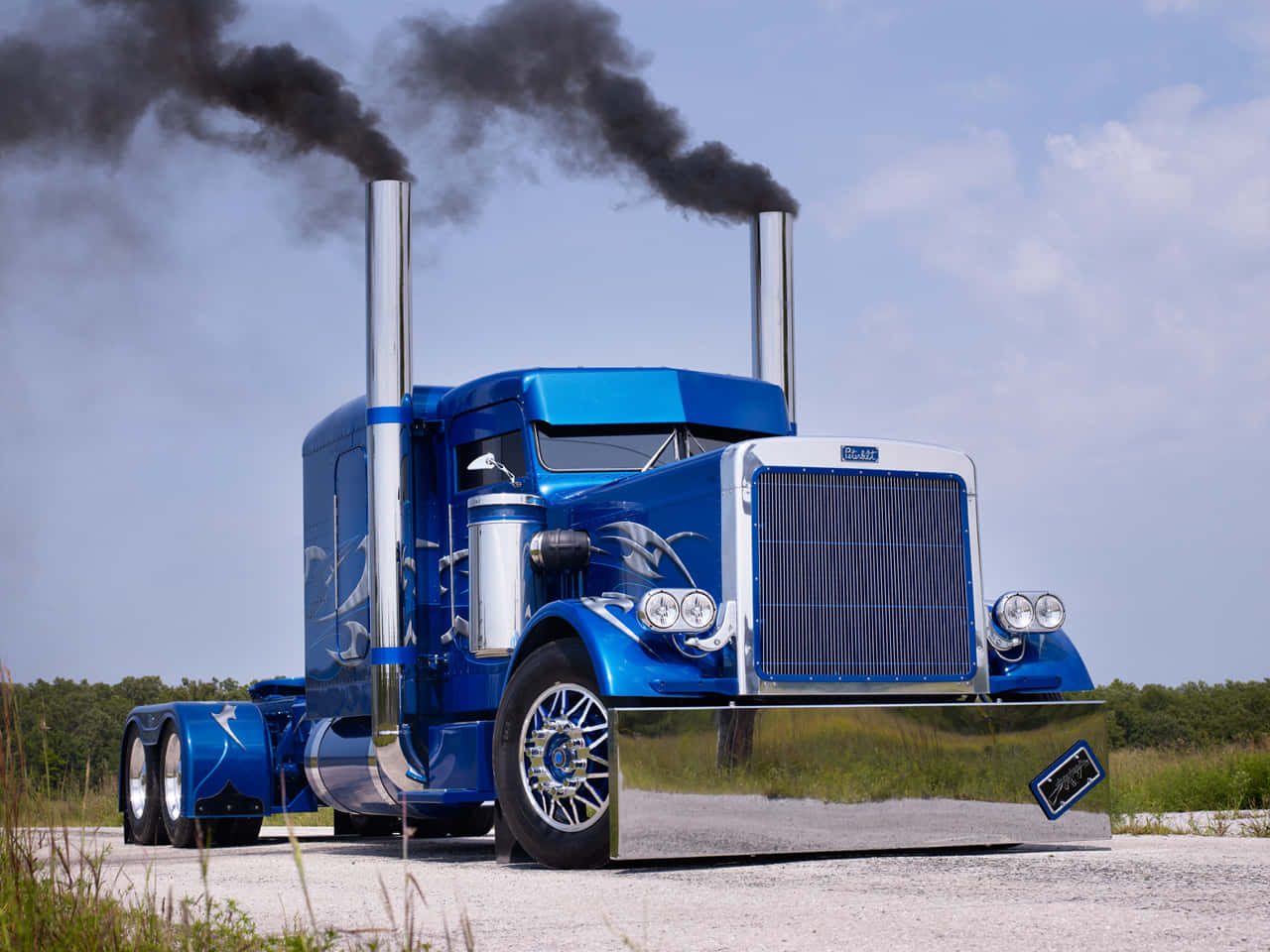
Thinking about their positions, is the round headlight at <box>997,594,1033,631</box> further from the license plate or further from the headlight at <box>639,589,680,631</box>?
the headlight at <box>639,589,680,631</box>

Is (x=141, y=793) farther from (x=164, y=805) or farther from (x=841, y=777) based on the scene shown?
(x=841, y=777)

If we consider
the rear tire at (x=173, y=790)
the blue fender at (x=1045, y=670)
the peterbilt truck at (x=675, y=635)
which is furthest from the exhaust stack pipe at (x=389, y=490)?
the blue fender at (x=1045, y=670)

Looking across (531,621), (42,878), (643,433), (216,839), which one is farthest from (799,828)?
(216,839)

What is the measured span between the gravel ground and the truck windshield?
2583mm

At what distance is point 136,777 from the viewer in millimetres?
14930

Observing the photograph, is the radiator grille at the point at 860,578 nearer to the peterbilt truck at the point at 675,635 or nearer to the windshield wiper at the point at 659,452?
the peterbilt truck at the point at 675,635

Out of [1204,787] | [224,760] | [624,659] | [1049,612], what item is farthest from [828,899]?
[1204,787]

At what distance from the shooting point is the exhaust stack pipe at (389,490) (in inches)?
429

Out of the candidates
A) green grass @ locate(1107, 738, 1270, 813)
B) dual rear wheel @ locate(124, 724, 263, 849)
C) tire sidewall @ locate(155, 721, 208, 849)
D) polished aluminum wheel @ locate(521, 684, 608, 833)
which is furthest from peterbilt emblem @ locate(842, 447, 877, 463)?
tire sidewall @ locate(155, 721, 208, 849)

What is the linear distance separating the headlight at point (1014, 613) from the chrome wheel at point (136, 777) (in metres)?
8.31

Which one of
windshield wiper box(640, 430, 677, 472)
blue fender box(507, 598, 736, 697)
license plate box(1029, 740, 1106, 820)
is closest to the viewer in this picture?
blue fender box(507, 598, 736, 697)

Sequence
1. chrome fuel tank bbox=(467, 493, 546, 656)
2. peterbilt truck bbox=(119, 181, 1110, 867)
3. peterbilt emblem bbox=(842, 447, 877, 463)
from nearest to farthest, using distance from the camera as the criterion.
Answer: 1. peterbilt truck bbox=(119, 181, 1110, 867)
2. peterbilt emblem bbox=(842, 447, 877, 463)
3. chrome fuel tank bbox=(467, 493, 546, 656)

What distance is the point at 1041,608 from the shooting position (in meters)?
9.54

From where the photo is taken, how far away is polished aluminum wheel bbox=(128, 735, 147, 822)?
14703 mm
